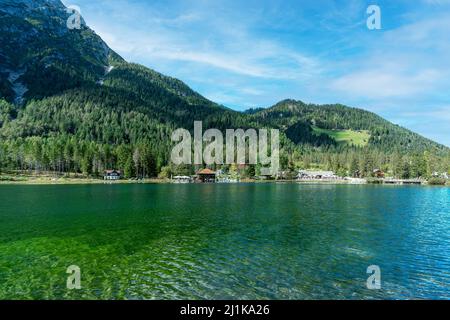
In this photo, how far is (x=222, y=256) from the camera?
107ft

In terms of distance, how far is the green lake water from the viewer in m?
23.7

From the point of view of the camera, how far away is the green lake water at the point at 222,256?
2373 cm

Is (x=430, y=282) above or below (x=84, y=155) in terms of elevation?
below

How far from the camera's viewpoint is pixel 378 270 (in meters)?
28.2

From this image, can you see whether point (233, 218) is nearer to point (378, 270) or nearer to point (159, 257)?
point (159, 257)

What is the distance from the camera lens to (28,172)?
190 m

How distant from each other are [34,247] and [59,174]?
569 feet

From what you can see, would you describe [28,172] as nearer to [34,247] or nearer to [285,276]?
[34,247]

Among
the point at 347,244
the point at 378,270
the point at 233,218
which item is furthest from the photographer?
the point at 233,218

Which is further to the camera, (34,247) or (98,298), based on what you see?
(34,247)

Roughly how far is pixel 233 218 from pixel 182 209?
16190mm
